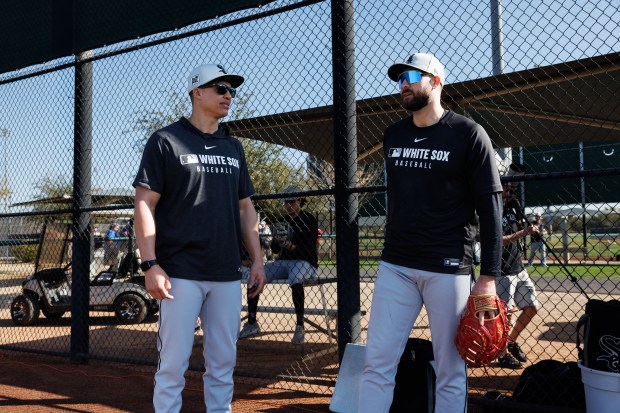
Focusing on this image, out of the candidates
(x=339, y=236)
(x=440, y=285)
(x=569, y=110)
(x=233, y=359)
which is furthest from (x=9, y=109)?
(x=569, y=110)

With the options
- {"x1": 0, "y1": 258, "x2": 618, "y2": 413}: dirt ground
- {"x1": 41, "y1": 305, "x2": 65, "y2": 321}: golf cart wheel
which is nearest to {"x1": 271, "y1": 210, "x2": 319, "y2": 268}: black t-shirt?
{"x1": 0, "y1": 258, "x2": 618, "y2": 413}: dirt ground

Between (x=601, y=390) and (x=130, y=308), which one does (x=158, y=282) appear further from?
(x=130, y=308)

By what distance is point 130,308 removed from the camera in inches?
373

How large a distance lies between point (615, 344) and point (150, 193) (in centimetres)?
269

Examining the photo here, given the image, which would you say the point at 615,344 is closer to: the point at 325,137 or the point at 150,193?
the point at 150,193

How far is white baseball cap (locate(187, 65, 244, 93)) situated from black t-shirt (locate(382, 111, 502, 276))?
1.08 meters

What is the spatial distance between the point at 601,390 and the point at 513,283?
2.90 metres

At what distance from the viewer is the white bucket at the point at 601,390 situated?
325 centimetres

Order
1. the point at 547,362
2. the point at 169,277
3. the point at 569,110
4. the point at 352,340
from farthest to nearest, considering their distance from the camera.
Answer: the point at 569,110 → the point at 352,340 → the point at 547,362 → the point at 169,277

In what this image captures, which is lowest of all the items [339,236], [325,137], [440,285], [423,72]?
[440,285]

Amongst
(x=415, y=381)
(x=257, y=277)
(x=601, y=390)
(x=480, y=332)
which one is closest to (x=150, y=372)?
(x=257, y=277)

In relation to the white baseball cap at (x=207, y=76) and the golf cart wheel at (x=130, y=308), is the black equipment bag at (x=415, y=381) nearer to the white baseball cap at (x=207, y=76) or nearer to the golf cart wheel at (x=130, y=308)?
the white baseball cap at (x=207, y=76)

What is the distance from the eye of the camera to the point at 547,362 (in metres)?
4.10

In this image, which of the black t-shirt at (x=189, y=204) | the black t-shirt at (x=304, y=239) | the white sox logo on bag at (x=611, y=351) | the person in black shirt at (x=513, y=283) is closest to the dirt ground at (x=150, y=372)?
the person in black shirt at (x=513, y=283)
